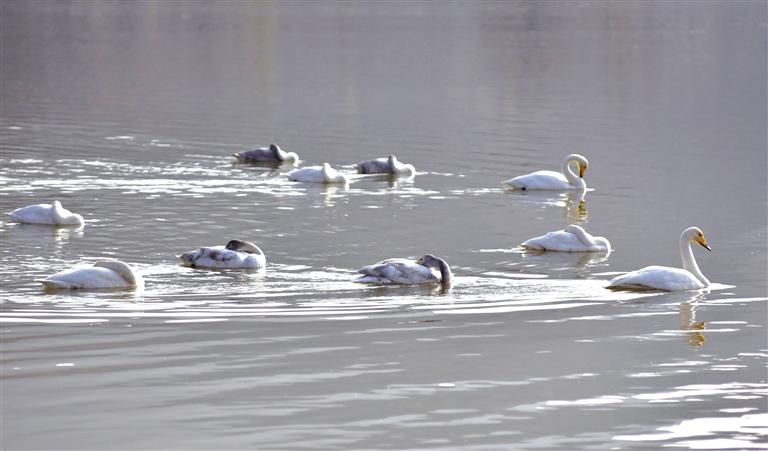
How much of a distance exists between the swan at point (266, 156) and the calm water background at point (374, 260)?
0.96 meters

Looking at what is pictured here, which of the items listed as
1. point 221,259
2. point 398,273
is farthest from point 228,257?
point 398,273

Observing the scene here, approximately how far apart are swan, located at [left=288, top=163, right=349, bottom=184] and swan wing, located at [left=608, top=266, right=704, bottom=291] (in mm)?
10908

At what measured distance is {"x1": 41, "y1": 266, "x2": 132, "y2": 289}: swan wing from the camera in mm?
17766

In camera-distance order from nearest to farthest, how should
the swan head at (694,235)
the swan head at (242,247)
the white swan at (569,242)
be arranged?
1. the swan head at (242,247)
2. the swan head at (694,235)
3. the white swan at (569,242)

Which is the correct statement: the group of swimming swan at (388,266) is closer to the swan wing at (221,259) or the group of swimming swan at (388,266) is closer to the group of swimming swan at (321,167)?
the swan wing at (221,259)

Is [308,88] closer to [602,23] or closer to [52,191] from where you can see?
[52,191]

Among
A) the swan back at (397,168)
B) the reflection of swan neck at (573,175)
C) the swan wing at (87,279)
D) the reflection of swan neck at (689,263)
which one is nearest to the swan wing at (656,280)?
the reflection of swan neck at (689,263)

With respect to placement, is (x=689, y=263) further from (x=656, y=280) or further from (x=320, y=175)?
(x=320, y=175)

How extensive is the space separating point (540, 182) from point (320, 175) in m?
4.15

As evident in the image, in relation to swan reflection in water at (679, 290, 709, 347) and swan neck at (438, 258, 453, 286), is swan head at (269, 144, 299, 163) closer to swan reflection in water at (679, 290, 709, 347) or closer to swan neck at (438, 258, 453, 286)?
swan neck at (438, 258, 453, 286)

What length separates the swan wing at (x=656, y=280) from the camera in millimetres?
18578

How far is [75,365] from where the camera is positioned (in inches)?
559

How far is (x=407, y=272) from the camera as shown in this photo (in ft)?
61.4

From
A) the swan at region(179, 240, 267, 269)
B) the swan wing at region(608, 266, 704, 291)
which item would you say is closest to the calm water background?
the swan wing at region(608, 266, 704, 291)
